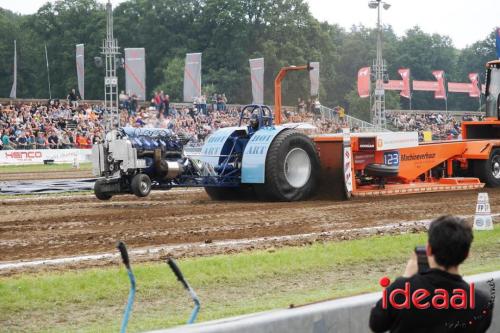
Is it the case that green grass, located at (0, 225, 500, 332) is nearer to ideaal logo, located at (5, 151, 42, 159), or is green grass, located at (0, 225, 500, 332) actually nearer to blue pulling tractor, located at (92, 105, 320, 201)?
blue pulling tractor, located at (92, 105, 320, 201)

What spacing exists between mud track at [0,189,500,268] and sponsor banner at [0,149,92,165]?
1813 centimetres

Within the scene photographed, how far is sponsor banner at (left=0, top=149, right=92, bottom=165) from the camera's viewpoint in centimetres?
3481

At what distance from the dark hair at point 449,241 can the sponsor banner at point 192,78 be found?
42.2 meters

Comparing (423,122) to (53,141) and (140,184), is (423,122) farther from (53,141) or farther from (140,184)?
(140,184)

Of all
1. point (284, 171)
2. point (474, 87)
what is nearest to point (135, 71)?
point (284, 171)

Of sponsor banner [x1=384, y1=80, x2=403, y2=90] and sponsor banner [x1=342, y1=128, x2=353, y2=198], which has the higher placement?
sponsor banner [x1=384, y1=80, x2=403, y2=90]

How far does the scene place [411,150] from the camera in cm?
1736

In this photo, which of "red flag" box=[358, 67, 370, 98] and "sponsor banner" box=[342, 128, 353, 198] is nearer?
"sponsor banner" box=[342, 128, 353, 198]

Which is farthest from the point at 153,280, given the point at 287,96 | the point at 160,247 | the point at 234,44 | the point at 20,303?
the point at 234,44

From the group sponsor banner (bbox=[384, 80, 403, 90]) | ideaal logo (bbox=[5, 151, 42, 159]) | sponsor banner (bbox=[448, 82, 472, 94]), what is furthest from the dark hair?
sponsor banner (bbox=[448, 82, 472, 94])

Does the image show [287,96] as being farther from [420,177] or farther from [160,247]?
[160,247]

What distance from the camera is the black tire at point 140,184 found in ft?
48.9

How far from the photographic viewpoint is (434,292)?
3.84m

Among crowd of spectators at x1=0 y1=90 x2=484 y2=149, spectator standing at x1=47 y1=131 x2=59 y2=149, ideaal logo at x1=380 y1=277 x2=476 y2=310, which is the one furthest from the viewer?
spectator standing at x1=47 y1=131 x2=59 y2=149
